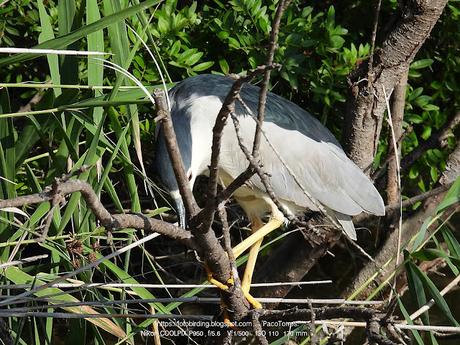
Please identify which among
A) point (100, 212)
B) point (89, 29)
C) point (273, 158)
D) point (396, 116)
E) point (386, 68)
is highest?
point (89, 29)

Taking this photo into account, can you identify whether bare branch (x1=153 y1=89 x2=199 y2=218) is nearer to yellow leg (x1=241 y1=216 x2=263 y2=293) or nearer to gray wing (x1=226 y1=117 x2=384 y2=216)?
yellow leg (x1=241 y1=216 x2=263 y2=293)

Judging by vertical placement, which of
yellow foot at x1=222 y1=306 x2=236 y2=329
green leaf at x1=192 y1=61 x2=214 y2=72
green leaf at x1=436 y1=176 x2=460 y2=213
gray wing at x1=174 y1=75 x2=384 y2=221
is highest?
green leaf at x1=436 y1=176 x2=460 y2=213

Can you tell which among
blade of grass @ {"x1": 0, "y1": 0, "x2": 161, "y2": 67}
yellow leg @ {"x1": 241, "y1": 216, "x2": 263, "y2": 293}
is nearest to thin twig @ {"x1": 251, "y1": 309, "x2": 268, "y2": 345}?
blade of grass @ {"x1": 0, "y1": 0, "x2": 161, "y2": 67}

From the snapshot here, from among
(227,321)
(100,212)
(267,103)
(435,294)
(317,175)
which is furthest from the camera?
(317,175)

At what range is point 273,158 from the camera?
10.2 ft

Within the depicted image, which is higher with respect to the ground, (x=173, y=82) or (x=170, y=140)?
(x=170, y=140)

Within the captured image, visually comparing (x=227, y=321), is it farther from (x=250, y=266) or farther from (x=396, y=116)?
(x=396, y=116)

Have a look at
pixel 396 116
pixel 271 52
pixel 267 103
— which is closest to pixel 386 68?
pixel 396 116

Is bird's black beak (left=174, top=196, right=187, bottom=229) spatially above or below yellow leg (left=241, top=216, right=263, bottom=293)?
above

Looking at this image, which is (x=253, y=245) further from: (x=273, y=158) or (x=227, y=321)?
(x=227, y=321)

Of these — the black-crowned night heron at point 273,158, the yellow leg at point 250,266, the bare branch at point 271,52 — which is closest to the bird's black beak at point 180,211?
the black-crowned night heron at point 273,158

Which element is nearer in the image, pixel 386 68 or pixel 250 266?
pixel 386 68

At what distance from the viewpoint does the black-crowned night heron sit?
2865 millimetres

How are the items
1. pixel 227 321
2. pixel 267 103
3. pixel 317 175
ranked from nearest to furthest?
pixel 227 321 < pixel 267 103 < pixel 317 175
